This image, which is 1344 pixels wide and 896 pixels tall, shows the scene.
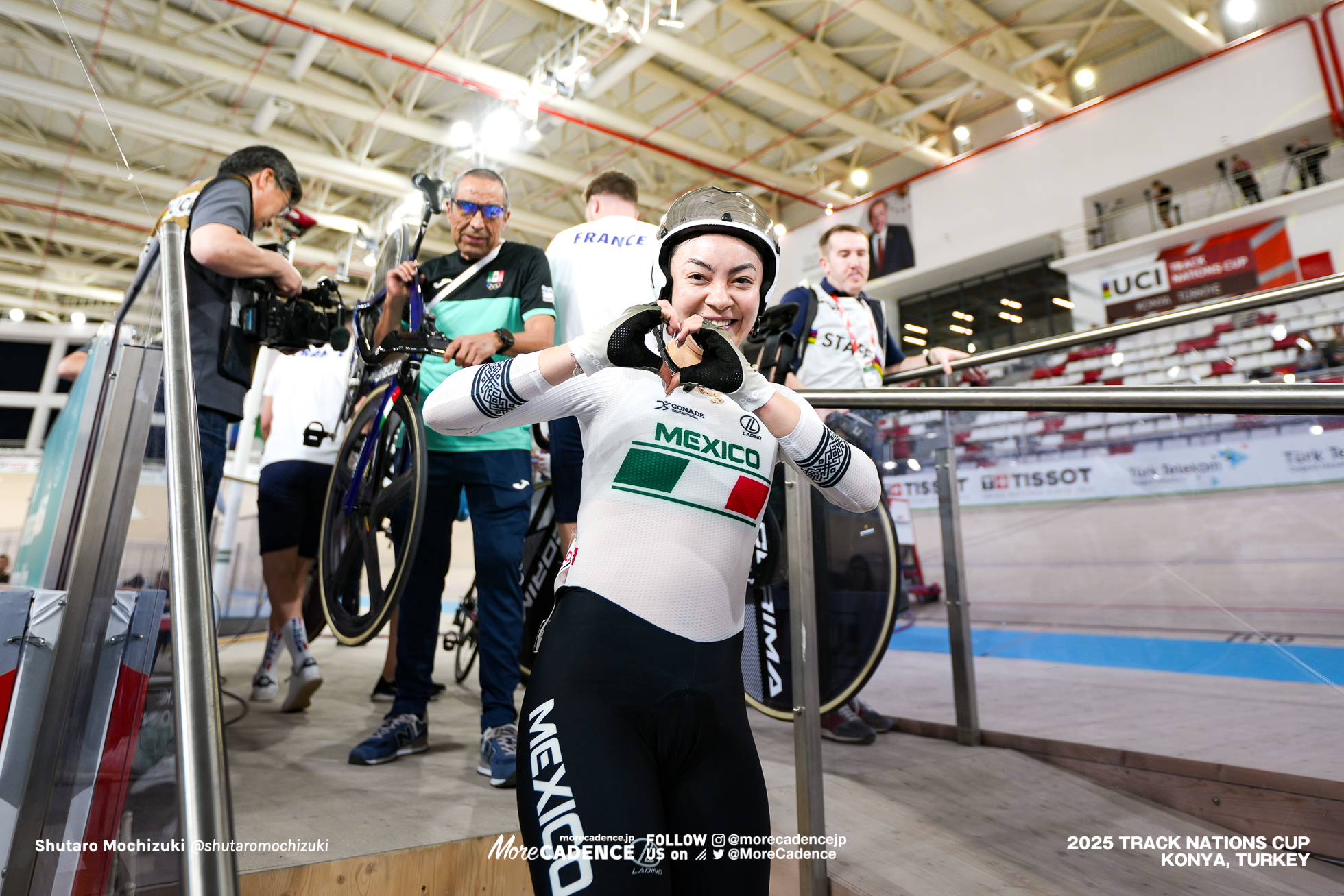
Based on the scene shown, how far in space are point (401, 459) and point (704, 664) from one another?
1.47 metres

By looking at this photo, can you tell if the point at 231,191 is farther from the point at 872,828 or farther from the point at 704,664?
the point at 872,828

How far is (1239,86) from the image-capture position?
35.2 feet

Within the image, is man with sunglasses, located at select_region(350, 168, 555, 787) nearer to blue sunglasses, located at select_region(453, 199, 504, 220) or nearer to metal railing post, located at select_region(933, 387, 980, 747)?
blue sunglasses, located at select_region(453, 199, 504, 220)

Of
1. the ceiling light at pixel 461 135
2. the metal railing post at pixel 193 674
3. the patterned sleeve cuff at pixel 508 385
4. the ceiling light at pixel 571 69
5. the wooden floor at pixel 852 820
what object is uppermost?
the ceiling light at pixel 571 69

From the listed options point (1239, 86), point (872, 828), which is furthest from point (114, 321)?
point (1239, 86)

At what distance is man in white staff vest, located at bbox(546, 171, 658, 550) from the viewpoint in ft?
7.62

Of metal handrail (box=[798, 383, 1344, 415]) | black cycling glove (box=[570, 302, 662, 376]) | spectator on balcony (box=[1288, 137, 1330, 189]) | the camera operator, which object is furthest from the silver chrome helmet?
spectator on balcony (box=[1288, 137, 1330, 189])

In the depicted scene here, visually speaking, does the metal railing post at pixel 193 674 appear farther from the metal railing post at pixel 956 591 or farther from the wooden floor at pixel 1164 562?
the metal railing post at pixel 956 591

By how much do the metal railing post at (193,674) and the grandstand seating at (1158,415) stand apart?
2.45 metres

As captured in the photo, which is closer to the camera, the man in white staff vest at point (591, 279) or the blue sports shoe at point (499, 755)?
the blue sports shoe at point (499, 755)

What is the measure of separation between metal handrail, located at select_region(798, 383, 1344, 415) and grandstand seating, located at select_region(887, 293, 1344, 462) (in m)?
1.24

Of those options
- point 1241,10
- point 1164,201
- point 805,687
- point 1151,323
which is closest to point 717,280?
point 805,687

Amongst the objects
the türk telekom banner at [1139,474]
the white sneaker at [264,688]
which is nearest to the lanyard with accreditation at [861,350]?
the türk telekom banner at [1139,474]

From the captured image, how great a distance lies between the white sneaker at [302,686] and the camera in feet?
9.13
